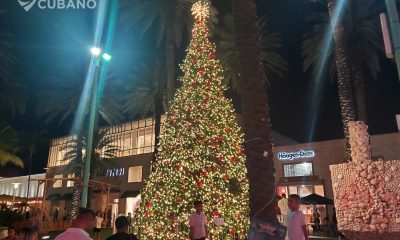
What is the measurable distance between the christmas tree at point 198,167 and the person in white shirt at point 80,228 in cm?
780

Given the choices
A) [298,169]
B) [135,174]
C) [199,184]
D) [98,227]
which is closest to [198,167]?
[199,184]

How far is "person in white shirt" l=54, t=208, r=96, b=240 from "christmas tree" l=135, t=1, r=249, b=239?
Result: 7.80 meters

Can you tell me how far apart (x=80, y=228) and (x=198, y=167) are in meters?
8.48

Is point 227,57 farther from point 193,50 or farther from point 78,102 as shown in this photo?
point 78,102

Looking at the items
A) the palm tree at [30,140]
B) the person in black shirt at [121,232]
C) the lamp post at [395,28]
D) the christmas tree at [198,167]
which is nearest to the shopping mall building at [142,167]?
the palm tree at [30,140]

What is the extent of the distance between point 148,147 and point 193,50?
31281 mm

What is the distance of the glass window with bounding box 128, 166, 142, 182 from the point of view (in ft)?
147

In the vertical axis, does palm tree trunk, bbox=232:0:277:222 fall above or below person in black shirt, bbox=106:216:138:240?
above

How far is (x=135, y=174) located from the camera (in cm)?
4528

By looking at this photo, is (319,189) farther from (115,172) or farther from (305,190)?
(115,172)

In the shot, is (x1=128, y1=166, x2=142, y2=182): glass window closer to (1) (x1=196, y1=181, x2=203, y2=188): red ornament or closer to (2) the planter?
(1) (x1=196, y1=181, x2=203, y2=188): red ornament

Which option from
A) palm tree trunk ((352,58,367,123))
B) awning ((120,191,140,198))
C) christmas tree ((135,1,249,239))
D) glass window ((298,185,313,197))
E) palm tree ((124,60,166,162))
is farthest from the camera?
awning ((120,191,140,198))

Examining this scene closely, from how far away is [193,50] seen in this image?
49.0ft

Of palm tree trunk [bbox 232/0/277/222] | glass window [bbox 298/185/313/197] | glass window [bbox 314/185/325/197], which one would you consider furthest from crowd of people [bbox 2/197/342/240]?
glass window [bbox 298/185/313/197]
